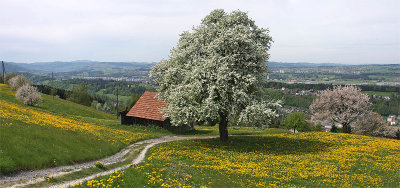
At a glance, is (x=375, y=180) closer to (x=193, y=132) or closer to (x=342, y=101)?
(x=193, y=132)

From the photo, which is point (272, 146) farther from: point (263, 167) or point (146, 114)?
point (146, 114)

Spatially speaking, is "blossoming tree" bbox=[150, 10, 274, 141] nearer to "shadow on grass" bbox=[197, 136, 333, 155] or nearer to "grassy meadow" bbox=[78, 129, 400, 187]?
"shadow on grass" bbox=[197, 136, 333, 155]

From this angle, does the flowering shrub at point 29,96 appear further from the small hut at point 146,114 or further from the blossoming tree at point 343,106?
the blossoming tree at point 343,106

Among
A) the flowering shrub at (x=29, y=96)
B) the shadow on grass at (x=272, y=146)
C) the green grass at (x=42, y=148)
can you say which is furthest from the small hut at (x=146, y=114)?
the flowering shrub at (x=29, y=96)

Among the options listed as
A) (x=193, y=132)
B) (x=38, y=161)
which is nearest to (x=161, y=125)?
(x=193, y=132)

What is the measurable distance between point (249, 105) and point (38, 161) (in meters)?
21.6

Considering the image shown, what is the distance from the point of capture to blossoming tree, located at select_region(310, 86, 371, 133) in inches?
2277

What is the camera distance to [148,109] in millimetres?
54188

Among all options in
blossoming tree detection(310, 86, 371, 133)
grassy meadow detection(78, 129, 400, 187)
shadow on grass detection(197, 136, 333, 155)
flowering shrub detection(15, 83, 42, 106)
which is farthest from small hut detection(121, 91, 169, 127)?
blossoming tree detection(310, 86, 371, 133)

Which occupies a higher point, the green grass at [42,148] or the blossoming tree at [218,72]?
the blossoming tree at [218,72]

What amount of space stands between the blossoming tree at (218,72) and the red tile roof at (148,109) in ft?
59.9

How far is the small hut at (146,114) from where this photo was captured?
171ft

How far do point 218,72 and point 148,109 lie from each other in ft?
92.3

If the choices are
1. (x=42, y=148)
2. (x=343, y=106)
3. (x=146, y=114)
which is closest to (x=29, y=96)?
(x=146, y=114)
